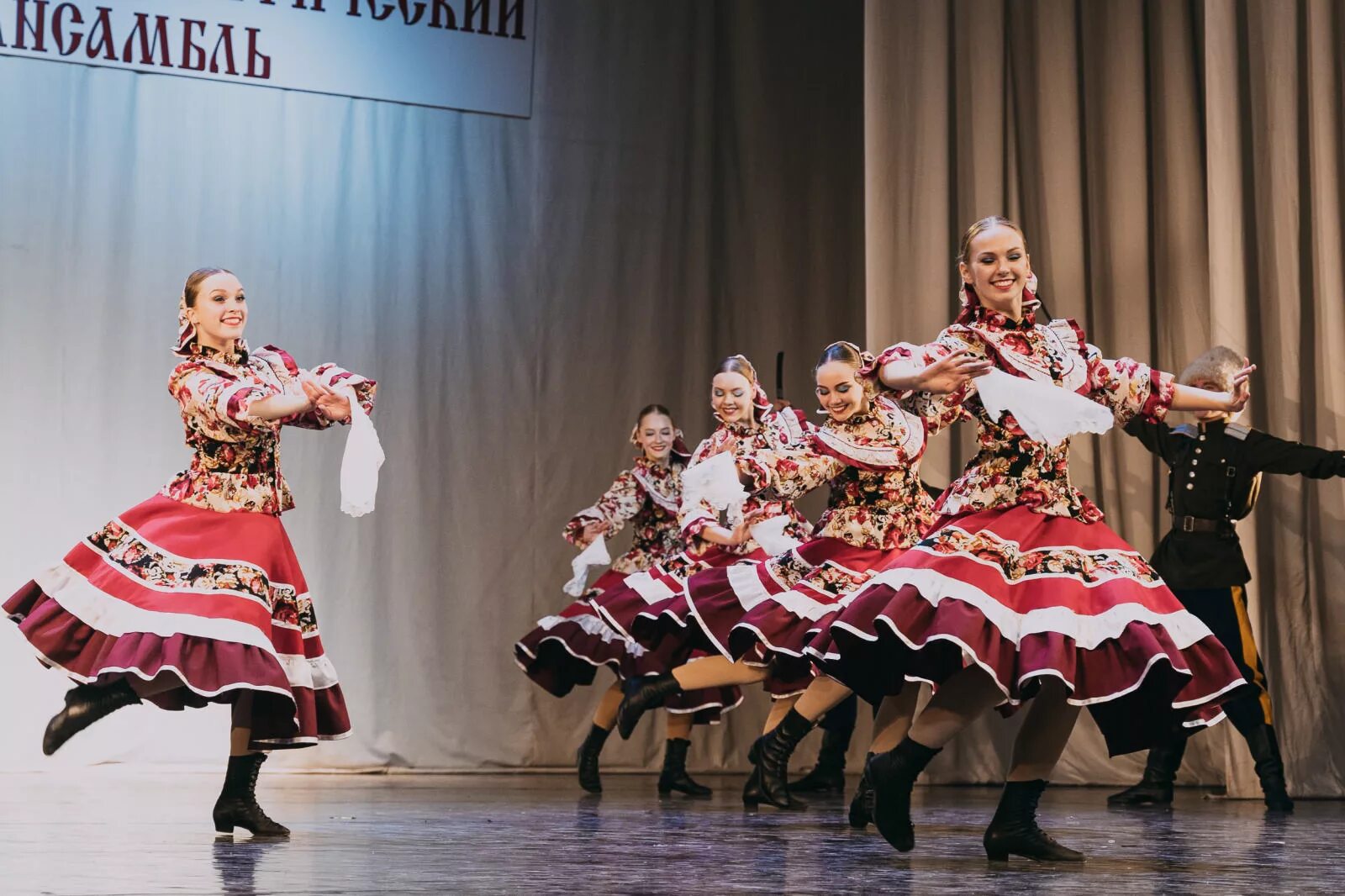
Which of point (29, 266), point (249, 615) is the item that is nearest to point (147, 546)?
point (249, 615)

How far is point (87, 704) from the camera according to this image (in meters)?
3.50

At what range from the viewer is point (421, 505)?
7.61 m

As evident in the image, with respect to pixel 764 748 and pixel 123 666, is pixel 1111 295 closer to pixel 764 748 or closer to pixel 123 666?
pixel 764 748

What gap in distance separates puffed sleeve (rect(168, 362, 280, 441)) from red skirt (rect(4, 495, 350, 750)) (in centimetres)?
19

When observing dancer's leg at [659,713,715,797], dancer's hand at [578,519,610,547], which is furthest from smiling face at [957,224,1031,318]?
dancer's hand at [578,519,610,547]

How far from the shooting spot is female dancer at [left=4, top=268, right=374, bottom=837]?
341cm

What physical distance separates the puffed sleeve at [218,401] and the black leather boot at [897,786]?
1.56 metres

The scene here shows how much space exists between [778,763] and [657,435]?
176 cm

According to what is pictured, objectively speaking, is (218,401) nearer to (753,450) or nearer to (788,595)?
(788,595)

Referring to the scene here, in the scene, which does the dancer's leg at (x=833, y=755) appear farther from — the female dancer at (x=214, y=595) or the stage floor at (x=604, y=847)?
the female dancer at (x=214, y=595)

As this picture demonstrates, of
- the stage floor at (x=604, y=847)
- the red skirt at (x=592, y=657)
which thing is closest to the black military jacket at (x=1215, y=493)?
the stage floor at (x=604, y=847)

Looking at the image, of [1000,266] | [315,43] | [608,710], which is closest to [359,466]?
[1000,266]

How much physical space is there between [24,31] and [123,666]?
4719mm

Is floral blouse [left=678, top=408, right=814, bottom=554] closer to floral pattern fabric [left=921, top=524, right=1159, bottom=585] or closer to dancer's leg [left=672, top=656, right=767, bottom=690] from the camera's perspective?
dancer's leg [left=672, top=656, right=767, bottom=690]
